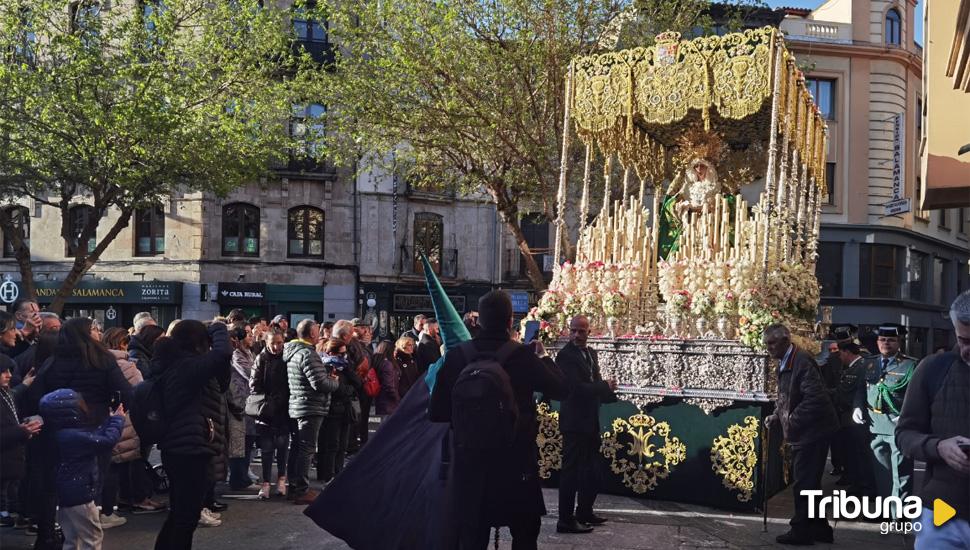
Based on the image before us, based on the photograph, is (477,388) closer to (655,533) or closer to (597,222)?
(655,533)

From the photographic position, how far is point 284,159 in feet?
82.6

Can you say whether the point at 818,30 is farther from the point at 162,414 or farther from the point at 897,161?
the point at 162,414

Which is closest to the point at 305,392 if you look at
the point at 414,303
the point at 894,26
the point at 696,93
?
the point at 696,93

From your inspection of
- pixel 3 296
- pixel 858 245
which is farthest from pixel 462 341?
pixel 858 245

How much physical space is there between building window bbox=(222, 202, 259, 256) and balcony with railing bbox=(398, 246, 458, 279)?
5.08 meters

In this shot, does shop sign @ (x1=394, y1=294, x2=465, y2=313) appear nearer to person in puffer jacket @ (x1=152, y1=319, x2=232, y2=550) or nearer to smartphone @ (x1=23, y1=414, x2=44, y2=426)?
person in puffer jacket @ (x1=152, y1=319, x2=232, y2=550)

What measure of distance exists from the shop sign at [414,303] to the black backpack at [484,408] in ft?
93.4

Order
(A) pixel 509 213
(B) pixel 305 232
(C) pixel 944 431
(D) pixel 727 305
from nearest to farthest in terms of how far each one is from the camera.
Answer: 1. (C) pixel 944 431
2. (D) pixel 727 305
3. (A) pixel 509 213
4. (B) pixel 305 232

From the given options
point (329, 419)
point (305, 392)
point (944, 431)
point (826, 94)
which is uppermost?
point (826, 94)

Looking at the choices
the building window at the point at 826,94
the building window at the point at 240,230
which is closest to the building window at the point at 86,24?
the building window at the point at 240,230

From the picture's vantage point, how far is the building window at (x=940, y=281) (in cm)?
3912

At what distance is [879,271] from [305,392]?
30234mm

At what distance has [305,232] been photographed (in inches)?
1325

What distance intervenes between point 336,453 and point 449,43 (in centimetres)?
943
